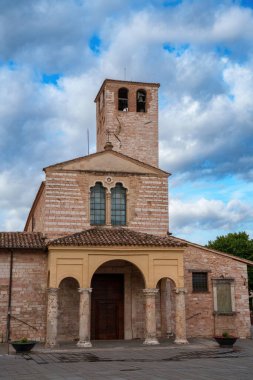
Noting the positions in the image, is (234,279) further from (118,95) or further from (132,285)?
(118,95)

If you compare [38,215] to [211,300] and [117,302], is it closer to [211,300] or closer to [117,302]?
[117,302]

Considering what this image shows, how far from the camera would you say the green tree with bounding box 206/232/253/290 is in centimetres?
4578

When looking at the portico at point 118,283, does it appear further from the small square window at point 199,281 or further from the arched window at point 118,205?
the small square window at point 199,281

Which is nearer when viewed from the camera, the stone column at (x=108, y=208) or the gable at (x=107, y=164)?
the stone column at (x=108, y=208)

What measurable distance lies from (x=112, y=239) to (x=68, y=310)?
423 cm

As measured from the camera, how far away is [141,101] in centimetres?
3275

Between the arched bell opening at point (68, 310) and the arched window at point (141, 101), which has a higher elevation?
the arched window at point (141, 101)

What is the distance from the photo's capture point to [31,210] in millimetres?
33656

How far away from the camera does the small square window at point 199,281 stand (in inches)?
1053

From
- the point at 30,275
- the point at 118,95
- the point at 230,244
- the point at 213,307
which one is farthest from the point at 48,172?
the point at 230,244

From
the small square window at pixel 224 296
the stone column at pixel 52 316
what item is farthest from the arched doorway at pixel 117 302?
the small square window at pixel 224 296

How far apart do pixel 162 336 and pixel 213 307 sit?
3.42 m

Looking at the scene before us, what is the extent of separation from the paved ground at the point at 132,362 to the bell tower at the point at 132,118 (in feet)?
42.9

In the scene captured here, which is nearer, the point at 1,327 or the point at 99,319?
the point at 1,327
